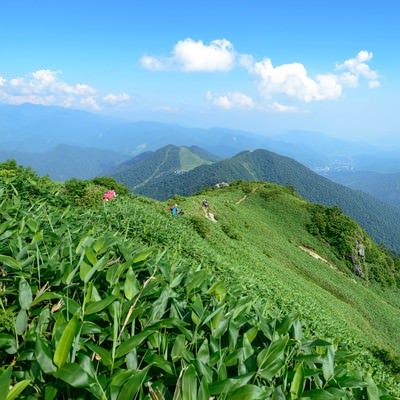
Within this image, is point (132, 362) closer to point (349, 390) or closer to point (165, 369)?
point (165, 369)

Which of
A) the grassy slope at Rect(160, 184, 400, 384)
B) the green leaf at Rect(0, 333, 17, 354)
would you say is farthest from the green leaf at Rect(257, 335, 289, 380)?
the grassy slope at Rect(160, 184, 400, 384)

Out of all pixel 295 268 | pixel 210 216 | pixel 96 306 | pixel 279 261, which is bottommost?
pixel 295 268

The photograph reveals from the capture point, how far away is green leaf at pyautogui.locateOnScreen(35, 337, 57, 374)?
6.34 ft

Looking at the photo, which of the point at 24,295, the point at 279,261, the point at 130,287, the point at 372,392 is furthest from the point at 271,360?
the point at 279,261

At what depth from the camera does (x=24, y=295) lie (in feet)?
8.73

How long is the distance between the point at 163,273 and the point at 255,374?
1.54 metres

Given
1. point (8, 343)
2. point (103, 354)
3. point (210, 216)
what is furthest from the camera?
point (210, 216)

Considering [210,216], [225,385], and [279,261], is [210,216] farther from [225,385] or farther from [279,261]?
[225,385]

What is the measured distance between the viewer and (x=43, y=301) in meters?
2.88

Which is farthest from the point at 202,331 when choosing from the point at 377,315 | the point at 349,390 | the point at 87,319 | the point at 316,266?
the point at 316,266

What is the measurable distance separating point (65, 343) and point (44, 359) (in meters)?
0.18

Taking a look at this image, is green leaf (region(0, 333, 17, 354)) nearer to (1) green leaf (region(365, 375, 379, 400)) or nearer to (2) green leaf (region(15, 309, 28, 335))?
(2) green leaf (region(15, 309, 28, 335))

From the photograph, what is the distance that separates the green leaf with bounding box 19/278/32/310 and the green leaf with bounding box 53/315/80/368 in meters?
0.88

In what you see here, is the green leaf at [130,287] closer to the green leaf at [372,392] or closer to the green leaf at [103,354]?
the green leaf at [103,354]
